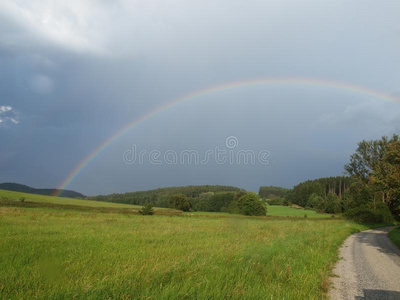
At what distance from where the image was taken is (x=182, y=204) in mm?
101250

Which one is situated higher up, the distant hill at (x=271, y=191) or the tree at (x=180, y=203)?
the distant hill at (x=271, y=191)

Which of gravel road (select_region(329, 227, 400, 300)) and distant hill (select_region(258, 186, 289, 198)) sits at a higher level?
distant hill (select_region(258, 186, 289, 198))

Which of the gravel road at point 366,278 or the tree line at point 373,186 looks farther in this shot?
the tree line at point 373,186

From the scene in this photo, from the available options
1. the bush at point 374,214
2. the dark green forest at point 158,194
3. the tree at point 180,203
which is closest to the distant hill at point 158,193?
the dark green forest at point 158,194

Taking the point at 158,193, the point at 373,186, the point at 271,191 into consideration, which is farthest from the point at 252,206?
the point at 271,191

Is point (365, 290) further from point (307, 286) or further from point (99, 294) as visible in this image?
point (99, 294)

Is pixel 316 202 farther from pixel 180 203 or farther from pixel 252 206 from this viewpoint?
pixel 180 203

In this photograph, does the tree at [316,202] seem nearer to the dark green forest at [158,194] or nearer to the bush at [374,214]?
the dark green forest at [158,194]

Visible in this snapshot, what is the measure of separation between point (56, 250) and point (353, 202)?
5835 cm

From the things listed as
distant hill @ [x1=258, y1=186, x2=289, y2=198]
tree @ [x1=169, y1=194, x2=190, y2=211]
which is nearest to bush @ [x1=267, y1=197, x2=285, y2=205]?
distant hill @ [x1=258, y1=186, x2=289, y2=198]

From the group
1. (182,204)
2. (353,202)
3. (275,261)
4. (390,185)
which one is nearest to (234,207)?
(182,204)

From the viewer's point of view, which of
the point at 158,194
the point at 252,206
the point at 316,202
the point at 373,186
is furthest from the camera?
the point at 158,194

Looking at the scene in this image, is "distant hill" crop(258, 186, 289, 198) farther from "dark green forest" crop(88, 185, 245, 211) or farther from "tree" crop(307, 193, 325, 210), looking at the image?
"tree" crop(307, 193, 325, 210)

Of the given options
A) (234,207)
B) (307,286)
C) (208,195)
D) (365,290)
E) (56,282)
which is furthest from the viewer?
(208,195)
